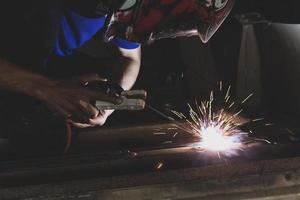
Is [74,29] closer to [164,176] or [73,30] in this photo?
[73,30]

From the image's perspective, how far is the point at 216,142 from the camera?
2.33m

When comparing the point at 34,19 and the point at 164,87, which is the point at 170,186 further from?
the point at 164,87

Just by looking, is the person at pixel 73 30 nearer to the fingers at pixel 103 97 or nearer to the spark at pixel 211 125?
the fingers at pixel 103 97

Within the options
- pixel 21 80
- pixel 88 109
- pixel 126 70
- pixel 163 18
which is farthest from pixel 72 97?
pixel 126 70

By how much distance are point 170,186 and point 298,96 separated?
6.45ft

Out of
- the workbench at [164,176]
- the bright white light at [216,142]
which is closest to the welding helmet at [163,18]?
the bright white light at [216,142]

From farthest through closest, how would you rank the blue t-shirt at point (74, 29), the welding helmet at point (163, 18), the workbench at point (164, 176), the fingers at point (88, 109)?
the blue t-shirt at point (74, 29) < the welding helmet at point (163, 18) < the fingers at point (88, 109) < the workbench at point (164, 176)

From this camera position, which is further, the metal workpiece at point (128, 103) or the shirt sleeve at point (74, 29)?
the shirt sleeve at point (74, 29)

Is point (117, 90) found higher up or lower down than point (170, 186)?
higher up

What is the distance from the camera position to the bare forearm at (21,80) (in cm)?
193

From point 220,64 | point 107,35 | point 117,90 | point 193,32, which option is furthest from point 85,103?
point 220,64

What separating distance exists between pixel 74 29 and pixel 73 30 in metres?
0.01

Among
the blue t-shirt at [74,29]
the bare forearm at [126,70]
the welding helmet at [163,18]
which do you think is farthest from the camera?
the bare forearm at [126,70]

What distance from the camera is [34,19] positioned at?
2.12 m
